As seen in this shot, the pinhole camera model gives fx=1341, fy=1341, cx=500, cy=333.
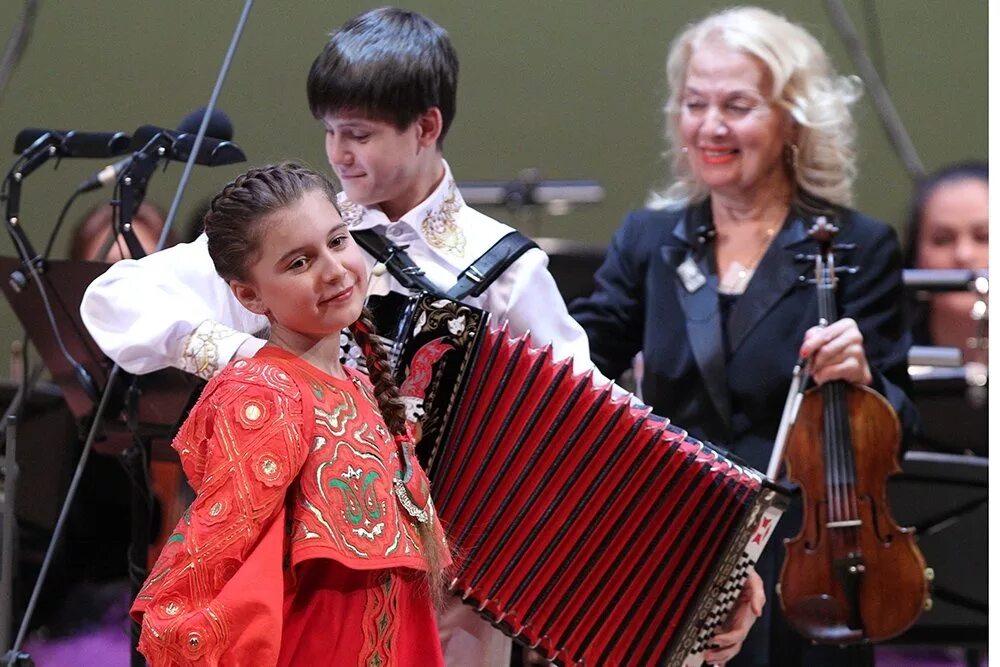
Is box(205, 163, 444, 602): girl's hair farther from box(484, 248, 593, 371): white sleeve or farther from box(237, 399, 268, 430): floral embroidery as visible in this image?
box(484, 248, 593, 371): white sleeve

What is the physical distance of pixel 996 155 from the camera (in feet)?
7.36

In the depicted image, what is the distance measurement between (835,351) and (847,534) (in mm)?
331

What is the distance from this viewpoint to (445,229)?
206cm

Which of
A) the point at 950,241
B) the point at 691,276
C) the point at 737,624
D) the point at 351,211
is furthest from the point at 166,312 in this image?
the point at 950,241

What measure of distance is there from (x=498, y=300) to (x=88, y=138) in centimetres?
90

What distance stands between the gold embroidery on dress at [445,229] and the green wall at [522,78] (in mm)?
642

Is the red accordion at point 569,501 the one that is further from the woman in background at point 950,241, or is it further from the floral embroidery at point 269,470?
the woman in background at point 950,241

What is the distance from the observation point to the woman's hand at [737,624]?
201 cm

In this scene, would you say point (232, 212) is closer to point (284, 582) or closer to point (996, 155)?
point (284, 582)

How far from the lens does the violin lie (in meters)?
2.40

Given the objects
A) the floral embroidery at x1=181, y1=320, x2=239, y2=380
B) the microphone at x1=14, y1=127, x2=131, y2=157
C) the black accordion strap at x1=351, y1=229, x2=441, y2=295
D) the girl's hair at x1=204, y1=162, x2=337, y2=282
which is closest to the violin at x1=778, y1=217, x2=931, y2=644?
the black accordion strap at x1=351, y1=229, x2=441, y2=295

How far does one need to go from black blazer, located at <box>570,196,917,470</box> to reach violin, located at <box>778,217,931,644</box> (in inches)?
3.7

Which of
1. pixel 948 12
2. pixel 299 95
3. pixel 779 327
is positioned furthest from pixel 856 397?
pixel 948 12

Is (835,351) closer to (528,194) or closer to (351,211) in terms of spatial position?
(351,211)
